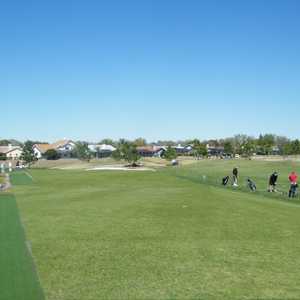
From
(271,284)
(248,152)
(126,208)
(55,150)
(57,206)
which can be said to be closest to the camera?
(271,284)

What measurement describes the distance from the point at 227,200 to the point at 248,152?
106m

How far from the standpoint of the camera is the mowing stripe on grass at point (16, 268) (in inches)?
429

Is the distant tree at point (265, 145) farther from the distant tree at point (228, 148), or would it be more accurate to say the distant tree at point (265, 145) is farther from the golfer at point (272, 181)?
the golfer at point (272, 181)

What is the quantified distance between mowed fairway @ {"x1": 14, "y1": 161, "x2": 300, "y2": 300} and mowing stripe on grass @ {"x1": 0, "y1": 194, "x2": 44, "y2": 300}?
321 millimetres

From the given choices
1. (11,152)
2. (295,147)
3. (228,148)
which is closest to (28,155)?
(11,152)

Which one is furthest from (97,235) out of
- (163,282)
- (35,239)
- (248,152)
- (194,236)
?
(248,152)

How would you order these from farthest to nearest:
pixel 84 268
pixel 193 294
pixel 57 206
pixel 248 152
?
pixel 248 152 < pixel 57 206 < pixel 84 268 < pixel 193 294

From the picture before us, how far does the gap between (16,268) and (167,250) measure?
4.97 m

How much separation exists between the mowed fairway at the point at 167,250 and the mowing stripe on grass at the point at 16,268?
1.05 feet

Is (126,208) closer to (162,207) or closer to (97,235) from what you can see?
(162,207)

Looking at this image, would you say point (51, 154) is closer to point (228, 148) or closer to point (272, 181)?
point (228, 148)

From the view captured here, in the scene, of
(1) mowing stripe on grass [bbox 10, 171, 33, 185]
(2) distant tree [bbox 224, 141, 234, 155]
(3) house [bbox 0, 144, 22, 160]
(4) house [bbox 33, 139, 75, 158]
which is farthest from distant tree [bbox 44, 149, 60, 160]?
(1) mowing stripe on grass [bbox 10, 171, 33, 185]

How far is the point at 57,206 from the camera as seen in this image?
26.4 metres

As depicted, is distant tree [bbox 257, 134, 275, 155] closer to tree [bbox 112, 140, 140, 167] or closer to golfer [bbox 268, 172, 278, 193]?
tree [bbox 112, 140, 140, 167]
